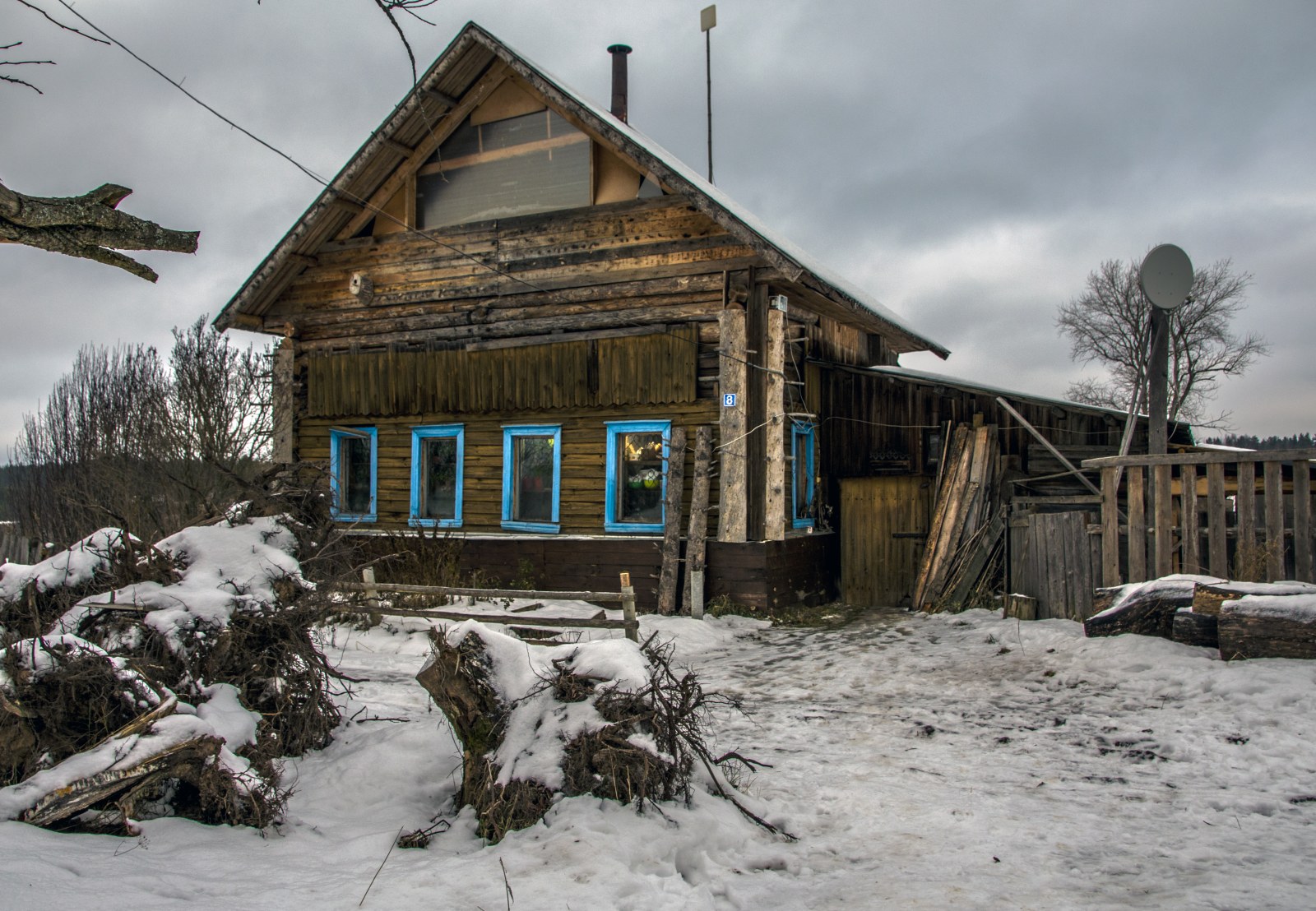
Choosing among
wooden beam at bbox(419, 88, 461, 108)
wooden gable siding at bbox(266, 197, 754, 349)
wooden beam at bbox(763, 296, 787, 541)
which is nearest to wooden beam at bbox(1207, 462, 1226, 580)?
wooden beam at bbox(763, 296, 787, 541)

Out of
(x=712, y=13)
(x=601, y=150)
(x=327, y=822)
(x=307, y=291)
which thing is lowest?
(x=327, y=822)

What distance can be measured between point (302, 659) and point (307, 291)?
11369 mm

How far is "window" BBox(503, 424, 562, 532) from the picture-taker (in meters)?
13.3

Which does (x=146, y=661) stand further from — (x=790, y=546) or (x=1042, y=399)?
(x=1042, y=399)

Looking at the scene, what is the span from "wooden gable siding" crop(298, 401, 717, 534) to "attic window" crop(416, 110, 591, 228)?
123 inches

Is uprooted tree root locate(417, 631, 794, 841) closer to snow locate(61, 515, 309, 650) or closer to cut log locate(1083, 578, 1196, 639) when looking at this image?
snow locate(61, 515, 309, 650)

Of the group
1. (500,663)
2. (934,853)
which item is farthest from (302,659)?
(934,853)

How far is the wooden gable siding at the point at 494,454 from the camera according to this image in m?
12.7

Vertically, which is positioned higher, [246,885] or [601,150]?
[601,150]

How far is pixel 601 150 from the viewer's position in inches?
517

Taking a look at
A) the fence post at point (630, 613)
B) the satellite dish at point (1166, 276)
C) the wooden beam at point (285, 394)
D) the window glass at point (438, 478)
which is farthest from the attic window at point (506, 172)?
the satellite dish at point (1166, 276)

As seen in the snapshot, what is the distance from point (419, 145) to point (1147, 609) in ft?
39.7

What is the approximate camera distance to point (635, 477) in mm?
12773

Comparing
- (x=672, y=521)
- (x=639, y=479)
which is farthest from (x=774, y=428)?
(x=639, y=479)
